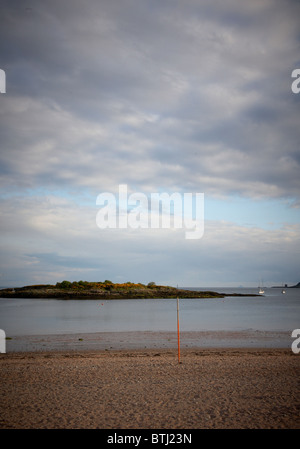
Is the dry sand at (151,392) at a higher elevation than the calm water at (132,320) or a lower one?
higher

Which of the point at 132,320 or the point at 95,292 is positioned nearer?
the point at 132,320

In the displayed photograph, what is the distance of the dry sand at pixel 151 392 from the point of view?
6.57m

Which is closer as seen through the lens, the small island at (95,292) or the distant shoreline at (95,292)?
the distant shoreline at (95,292)

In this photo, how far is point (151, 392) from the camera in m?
8.47

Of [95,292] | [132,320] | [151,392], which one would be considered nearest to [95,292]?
[95,292]

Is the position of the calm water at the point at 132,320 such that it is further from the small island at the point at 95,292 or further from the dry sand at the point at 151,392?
the small island at the point at 95,292

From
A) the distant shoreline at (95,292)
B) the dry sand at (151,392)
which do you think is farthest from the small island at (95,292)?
the dry sand at (151,392)

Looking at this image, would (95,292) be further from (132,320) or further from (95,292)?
(132,320)

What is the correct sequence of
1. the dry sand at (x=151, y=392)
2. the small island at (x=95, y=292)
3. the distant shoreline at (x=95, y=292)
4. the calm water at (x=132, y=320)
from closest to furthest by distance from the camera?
the dry sand at (x=151, y=392) → the calm water at (x=132, y=320) → the distant shoreline at (x=95, y=292) → the small island at (x=95, y=292)

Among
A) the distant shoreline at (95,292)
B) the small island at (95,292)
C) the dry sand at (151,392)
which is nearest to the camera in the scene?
the dry sand at (151,392)
